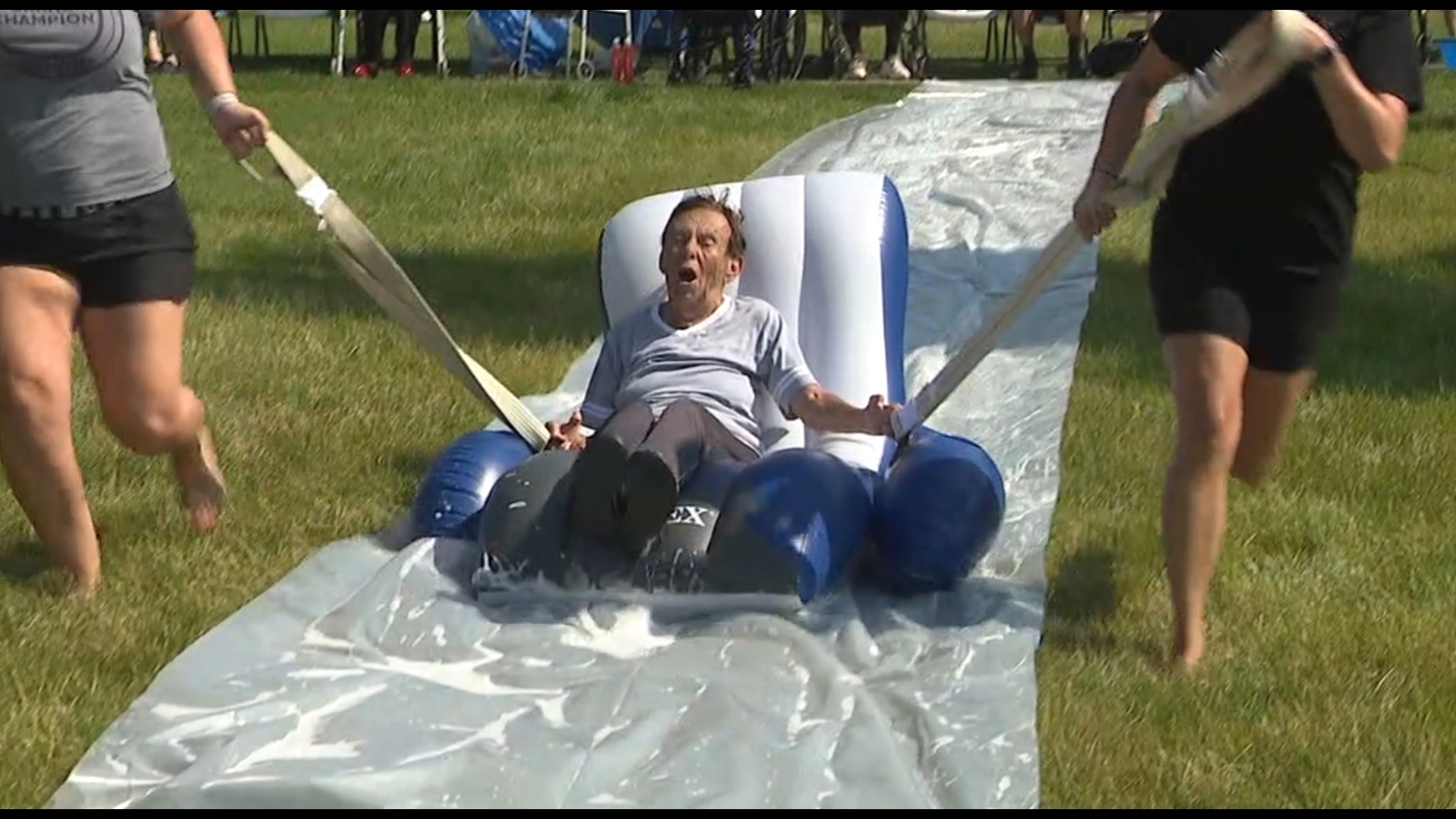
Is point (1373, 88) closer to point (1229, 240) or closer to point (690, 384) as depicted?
point (1229, 240)

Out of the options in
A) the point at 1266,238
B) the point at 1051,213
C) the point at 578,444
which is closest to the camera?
the point at 1266,238

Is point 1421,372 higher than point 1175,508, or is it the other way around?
point 1175,508

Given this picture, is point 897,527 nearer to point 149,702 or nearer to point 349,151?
point 149,702

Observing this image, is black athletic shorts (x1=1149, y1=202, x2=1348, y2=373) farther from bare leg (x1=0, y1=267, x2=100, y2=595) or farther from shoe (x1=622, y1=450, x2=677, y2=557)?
bare leg (x1=0, y1=267, x2=100, y2=595)

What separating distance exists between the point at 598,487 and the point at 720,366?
0.68m

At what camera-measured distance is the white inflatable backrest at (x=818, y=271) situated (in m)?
4.96

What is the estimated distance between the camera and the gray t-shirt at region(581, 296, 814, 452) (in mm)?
4461

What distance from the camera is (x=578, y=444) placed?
4.47m

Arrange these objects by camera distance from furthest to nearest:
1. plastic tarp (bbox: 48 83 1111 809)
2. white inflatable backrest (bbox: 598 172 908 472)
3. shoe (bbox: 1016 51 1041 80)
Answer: shoe (bbox: 1016 51 1041 80) → white inflatable backrest (bbox: 598 172 908 472) → plastic tarp (bbox: 48 83 1111 809)

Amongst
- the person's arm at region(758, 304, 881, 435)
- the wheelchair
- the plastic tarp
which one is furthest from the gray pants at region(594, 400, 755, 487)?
the wheelchair

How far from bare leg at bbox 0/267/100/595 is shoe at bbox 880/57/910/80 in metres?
11.6

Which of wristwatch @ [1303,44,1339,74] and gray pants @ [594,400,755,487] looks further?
gray pants @ [594,400,755,487]

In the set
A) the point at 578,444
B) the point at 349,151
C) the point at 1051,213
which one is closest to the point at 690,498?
the point at 578,444

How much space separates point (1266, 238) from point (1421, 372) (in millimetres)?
2447
